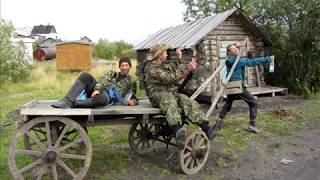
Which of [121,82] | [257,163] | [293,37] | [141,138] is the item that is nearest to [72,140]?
[121,82]

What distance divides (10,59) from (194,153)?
1411 cm

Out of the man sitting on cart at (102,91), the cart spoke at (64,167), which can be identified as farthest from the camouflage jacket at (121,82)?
the cart spoke at (64,167)

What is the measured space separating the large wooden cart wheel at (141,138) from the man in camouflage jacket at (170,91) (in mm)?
1057

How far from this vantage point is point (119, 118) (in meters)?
6.06

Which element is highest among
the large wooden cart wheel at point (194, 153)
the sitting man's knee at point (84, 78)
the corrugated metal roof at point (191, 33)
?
the corrugated metal roof at point (191, 33)

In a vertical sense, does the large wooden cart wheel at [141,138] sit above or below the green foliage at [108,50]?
below

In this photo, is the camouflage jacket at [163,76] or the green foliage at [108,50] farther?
the green foliage at [108,50]

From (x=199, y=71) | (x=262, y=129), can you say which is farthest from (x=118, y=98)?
(x=199, y=71)

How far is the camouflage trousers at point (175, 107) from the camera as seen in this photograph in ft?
19.0

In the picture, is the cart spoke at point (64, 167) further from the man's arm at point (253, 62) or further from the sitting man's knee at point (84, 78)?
the man's arm at point (253, 62)

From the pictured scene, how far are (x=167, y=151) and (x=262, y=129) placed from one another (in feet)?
8.75

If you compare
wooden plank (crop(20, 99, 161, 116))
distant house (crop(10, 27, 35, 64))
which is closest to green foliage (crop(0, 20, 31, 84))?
distant house (crop(10, 27, 35, 64))

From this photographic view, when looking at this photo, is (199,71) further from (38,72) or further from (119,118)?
(38,72)

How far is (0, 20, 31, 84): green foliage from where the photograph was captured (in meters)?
16.5
